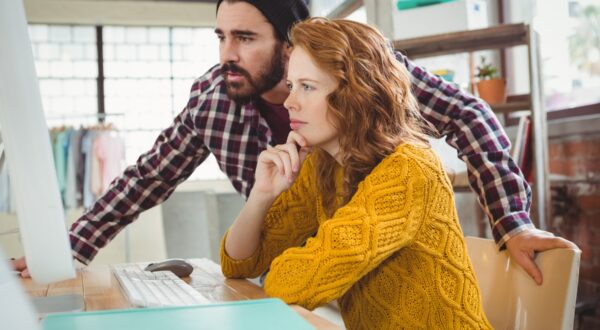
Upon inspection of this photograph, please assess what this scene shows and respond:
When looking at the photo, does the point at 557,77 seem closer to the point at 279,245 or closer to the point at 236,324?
the point at 279,245

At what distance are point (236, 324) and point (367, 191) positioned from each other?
431 mm

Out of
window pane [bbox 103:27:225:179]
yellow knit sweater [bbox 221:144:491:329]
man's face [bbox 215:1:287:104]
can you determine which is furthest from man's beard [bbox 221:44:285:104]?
window pane [bbox 103:27:225:179]

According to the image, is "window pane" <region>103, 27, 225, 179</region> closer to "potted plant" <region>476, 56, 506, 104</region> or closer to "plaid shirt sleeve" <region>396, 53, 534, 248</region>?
"potted plant" <region>476, 56, 506, 104</region>

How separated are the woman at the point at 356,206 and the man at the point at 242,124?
13.4 inches

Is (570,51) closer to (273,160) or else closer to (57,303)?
(273,160)

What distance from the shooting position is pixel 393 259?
1.11 m

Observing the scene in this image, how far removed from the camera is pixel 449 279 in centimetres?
109

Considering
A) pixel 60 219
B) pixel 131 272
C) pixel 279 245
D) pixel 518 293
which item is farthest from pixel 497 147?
pixel 60 219

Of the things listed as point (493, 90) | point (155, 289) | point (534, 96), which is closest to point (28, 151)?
point (155, 289)

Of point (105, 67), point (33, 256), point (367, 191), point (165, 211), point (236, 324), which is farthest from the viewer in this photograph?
point (105, 67)

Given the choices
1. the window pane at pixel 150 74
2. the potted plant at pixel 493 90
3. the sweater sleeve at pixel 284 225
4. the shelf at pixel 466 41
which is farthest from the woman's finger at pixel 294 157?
the window pane at pixel 150 74

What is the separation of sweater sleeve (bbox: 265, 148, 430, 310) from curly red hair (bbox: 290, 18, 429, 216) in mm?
102

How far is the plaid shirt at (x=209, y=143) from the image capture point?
5.31ft

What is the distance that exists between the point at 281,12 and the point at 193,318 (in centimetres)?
121
